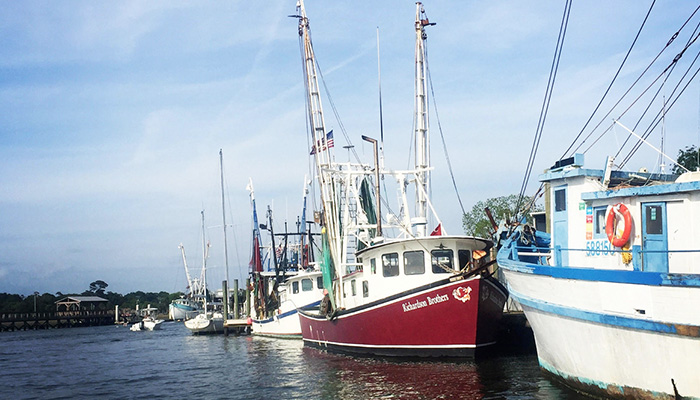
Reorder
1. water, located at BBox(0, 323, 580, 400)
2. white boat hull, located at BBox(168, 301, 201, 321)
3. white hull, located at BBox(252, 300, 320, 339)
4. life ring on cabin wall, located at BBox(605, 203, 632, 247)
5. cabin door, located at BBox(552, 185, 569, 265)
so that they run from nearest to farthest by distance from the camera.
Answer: life ring on cabin wall, located at BBox(605, 203, 632, 247) → cabin door, located at BBox(552, 185, 569, 265) → water, located at BBox(0, 323, 580, 400) → white hull, located at BBox(252, 300, 320, 339) → white boat hull, located at BBox(168, 301, 201, 321)

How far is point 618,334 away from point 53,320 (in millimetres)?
95284

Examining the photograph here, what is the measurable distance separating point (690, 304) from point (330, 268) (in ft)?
58.8

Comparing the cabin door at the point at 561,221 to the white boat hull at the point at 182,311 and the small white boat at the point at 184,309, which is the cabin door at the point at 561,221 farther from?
the small white boat at the point at 184,309

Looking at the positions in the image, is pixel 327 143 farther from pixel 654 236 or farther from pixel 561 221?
pixel 654 236

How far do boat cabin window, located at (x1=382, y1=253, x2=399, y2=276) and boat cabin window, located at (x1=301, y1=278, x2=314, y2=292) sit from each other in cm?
1498

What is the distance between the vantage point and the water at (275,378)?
18.2m

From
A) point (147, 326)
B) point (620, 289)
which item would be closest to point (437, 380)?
point (620, 289)

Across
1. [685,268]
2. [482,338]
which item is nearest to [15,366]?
[482,338]

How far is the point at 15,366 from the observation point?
34.7 metres

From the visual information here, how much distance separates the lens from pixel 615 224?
14.8m

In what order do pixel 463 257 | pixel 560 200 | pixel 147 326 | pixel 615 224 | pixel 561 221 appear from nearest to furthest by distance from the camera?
pixel 615 224 < pixel 561 221 < pixel 560 200 < pixel 463 257 < pixel 147 326

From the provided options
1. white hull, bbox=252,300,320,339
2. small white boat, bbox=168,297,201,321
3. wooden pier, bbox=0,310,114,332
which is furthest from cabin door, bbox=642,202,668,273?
wooden pier, bbox=0,310,114,332

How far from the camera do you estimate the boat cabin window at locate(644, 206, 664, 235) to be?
14172mm

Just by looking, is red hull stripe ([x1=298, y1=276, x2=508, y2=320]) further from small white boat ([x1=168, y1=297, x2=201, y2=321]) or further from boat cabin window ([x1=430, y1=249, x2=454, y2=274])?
small white boat ([x1=168, y1=297, x2=201, y2=321])
